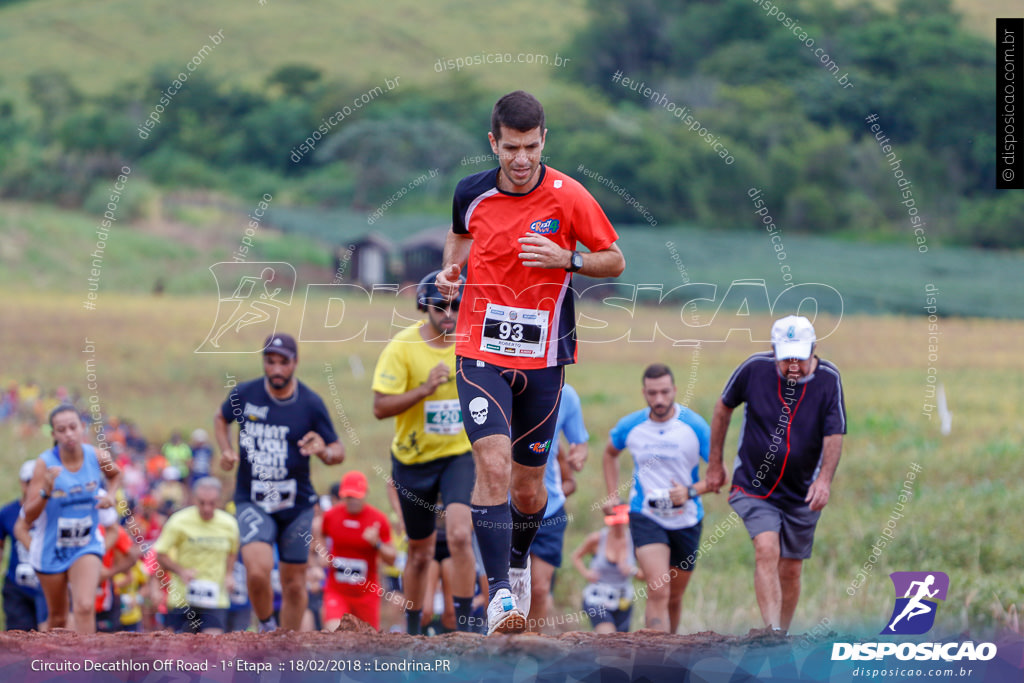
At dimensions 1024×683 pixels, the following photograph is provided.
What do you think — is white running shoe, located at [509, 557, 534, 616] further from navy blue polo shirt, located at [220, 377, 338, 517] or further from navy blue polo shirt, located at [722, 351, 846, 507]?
navy blue polo shirt, located at [220, 377, 338, 517]

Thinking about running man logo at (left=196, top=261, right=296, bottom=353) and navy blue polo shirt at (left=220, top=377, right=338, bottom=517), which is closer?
navy blue polo shirt at (left=220, top=377, right=338, bottom=517)

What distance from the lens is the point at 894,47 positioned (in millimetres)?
42094

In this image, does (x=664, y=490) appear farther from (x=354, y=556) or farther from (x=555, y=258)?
(x=555, y=258)

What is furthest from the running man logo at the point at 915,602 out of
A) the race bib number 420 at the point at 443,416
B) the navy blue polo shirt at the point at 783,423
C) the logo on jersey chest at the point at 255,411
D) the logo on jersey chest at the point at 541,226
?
the logo on jersey chest at the point at 255,411

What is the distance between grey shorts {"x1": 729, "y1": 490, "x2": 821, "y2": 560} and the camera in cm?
773

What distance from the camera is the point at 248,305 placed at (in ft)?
89.0

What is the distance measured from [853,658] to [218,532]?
7055 millimetres

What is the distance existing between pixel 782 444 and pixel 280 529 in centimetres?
380

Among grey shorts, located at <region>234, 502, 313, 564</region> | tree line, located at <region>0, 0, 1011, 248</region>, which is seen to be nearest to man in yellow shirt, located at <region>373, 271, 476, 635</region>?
grey shorts, located at <region>234, 502, 313, 564</region>

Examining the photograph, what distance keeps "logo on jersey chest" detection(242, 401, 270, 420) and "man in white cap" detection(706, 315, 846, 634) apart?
336cm

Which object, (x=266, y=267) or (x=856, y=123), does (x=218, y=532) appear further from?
(x=856, y=123)

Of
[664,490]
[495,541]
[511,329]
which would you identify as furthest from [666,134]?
[495,541]

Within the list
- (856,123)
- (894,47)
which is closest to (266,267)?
(856,123)
